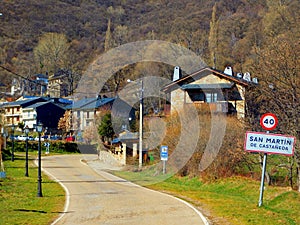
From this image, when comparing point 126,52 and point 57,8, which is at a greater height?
point 57,8

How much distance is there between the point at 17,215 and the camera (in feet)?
46.4

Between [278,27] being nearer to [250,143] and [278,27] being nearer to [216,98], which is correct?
[216,98]

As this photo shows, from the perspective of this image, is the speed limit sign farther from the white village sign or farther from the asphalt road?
the asphalt road

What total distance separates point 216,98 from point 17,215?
95.6 feet

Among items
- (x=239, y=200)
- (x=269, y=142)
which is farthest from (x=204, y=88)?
(x=269, y=142)

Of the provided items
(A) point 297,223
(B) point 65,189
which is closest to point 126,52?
(B) point 65,189

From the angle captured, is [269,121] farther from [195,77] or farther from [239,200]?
[195,77]

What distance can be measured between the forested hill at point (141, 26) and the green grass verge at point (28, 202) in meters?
17.2

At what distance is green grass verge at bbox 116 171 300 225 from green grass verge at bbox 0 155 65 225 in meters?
4.92

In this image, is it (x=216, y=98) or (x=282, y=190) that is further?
(x=216, y=98)

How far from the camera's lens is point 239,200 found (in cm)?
1759

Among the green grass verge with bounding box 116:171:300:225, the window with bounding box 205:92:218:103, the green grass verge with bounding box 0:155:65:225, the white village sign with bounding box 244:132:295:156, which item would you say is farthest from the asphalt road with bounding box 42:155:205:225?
the window with bounding box 205:92:218:103

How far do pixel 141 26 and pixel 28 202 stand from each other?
8708 centimetres

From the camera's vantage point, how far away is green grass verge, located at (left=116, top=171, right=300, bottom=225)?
43.4 feet
